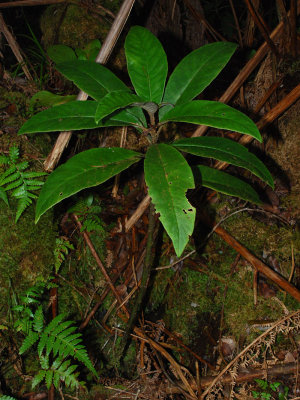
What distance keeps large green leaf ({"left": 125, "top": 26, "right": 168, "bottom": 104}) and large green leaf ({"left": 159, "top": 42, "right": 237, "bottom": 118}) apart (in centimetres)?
10

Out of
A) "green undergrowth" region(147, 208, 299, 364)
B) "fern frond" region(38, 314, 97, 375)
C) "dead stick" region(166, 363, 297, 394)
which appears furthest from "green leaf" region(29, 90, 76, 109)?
"dead stick" region(166, 363, 297, 394)

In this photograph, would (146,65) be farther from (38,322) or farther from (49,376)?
(49,376)

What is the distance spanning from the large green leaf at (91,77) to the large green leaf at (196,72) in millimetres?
296

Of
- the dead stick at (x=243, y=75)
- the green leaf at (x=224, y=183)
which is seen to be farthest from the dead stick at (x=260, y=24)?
the green leaf at (x=224, y=183)

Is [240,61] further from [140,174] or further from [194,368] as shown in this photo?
[194,368]

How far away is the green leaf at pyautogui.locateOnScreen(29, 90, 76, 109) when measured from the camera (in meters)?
2.64

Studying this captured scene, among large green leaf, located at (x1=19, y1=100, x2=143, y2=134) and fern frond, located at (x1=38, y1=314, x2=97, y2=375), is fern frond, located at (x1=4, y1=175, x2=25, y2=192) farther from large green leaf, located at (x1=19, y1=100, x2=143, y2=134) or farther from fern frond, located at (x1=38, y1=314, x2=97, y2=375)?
fern frond, located at (x1=38, y1=314, x2=97, y2=375)

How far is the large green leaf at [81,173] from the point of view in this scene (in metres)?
1.41

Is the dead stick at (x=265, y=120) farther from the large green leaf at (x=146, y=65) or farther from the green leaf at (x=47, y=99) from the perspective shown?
the green leaf at (x=47, y=99)

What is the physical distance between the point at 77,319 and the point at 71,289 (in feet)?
0.75

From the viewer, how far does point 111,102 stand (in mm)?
1342

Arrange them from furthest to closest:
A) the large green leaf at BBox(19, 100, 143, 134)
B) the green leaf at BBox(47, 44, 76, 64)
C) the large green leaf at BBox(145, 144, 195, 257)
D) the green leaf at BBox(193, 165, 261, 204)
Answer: the green leaf at BBox(47, 44, 76, 64) < the green leaf at BBox(193, 165, 261, 204) < the large green leaf at BBox(19, 100, 143, 134) < the large green leaf at BBox(145, 144, 195, 257)

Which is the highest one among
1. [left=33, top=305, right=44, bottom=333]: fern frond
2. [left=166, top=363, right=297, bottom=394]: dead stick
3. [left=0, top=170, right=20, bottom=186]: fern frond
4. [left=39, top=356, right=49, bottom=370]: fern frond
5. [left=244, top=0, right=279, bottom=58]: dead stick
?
[left=244, top=0, right=279, bottom=58]: dead stick

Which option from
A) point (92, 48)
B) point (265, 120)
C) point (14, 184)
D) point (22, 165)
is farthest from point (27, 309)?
point (92, 48)
